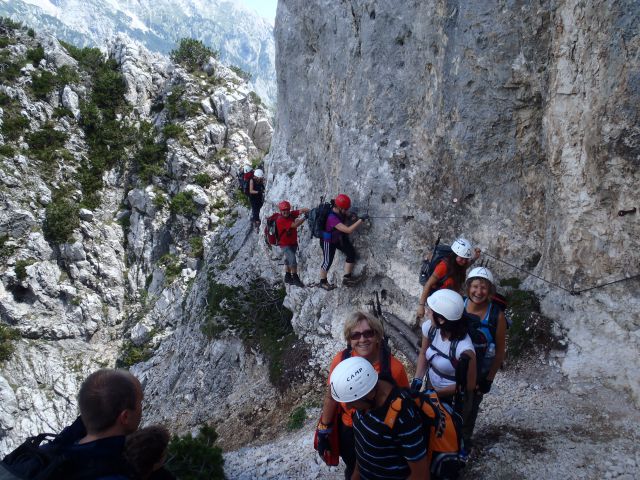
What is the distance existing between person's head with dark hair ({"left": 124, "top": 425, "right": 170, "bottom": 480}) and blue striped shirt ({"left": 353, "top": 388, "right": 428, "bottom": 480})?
151 centimetres

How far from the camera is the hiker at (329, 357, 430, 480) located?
3.38 m

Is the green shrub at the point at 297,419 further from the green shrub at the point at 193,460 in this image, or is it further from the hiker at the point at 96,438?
the hiker at the point at 96,438

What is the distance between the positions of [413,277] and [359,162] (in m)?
3.23

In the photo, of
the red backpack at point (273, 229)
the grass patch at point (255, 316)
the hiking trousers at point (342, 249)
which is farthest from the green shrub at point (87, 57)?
the hiking trousers at point (342, 249)

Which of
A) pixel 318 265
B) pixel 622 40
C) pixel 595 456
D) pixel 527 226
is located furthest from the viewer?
pixel 318 265

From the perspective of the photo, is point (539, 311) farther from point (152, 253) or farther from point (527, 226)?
point (152, 253)

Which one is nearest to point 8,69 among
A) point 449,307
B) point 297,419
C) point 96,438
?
point 297,419

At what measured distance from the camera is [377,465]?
362 centimetres

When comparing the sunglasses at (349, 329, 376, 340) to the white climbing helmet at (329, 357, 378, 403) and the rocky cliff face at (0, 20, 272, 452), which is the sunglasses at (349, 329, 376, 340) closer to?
the white climbing helmet at (329, 357, 378, 403)

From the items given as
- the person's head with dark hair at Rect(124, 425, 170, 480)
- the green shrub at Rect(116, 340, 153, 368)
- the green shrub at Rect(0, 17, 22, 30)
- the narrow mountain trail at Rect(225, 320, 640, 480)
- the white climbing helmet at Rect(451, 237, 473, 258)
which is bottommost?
the green shrub at Rect(116, 340, 153, 368)

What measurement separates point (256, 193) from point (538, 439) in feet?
49.1

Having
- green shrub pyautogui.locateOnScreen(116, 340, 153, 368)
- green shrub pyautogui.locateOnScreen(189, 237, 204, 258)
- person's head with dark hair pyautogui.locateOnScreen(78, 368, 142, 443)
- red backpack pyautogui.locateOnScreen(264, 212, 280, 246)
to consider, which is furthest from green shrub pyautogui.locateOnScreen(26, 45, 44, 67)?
person's head with dark hair pyautogui.locateOnScreen(78, 368, 142, 443)

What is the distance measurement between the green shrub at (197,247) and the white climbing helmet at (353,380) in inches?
1127

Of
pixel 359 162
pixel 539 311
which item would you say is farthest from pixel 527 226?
pixel 359 162
